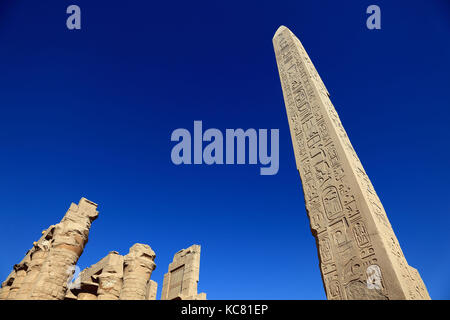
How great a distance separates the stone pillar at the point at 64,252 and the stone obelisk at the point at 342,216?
7.30 m

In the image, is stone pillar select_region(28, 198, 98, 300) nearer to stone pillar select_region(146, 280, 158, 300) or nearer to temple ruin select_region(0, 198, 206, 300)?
temple ruin select_region(0, 198, 206, 300)

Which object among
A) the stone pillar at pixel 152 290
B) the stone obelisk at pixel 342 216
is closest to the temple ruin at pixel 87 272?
the stone pillar at pixel 152 290

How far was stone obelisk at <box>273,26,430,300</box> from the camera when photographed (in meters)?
3.77

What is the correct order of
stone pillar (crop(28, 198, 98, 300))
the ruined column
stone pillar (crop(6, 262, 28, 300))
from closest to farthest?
stone pillar (crop(28, 198, 98, 300)) < the ruined column < stone pillar (crop(6, 262, 28, 300))

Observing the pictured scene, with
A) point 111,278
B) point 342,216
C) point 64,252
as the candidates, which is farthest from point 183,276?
point 342,216

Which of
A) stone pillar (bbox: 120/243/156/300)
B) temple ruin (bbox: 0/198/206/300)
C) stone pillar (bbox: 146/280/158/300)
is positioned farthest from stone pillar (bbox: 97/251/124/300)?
stone pillar (bbox: 146/280/158/300)

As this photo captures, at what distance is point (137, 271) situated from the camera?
29.9 ft

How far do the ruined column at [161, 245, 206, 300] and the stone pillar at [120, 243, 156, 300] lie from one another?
1.16 metres

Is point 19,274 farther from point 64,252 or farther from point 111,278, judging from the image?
point 111,278

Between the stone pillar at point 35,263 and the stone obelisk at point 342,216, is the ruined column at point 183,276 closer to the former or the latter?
the stone pillar at point 35,263

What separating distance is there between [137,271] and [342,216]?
709 cm

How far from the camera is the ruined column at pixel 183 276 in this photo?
9.45m

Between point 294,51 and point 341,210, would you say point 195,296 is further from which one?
point 294,51
